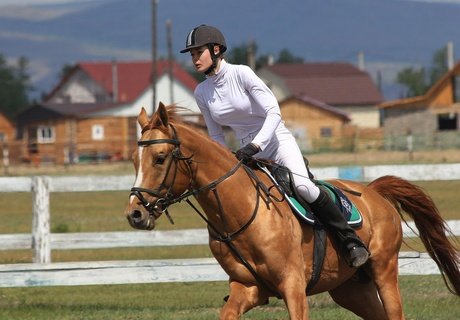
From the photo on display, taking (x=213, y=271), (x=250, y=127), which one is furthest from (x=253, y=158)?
(x=213, y=271)

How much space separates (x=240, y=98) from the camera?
8.25 m

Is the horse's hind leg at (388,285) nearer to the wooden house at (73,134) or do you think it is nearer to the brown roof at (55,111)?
the wooden house at (73,134)

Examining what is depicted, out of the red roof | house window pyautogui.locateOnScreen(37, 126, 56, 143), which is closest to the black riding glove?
house window pyautogui.locateOnScreen(37, 126, 56, 143)

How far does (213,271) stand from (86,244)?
223cm

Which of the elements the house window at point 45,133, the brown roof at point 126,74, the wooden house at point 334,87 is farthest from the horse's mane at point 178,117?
the brown roof at point 126,74

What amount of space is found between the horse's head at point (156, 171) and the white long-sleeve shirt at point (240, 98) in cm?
60

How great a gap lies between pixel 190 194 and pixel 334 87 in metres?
99.5

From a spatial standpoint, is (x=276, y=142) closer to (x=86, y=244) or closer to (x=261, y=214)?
(x=261, y=214)

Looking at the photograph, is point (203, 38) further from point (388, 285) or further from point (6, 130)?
point (6, 130)

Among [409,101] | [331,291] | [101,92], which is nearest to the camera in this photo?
[331,291]

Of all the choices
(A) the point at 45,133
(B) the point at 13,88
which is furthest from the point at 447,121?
(B) the point at 13,88

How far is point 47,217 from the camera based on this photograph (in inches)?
510

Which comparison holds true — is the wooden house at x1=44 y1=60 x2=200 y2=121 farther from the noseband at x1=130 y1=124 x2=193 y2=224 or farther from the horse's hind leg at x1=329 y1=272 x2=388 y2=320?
the noseband at x1=130 y1=124 x2=193 y2=224

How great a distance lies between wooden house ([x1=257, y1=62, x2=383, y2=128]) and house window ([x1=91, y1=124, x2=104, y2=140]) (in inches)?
991
